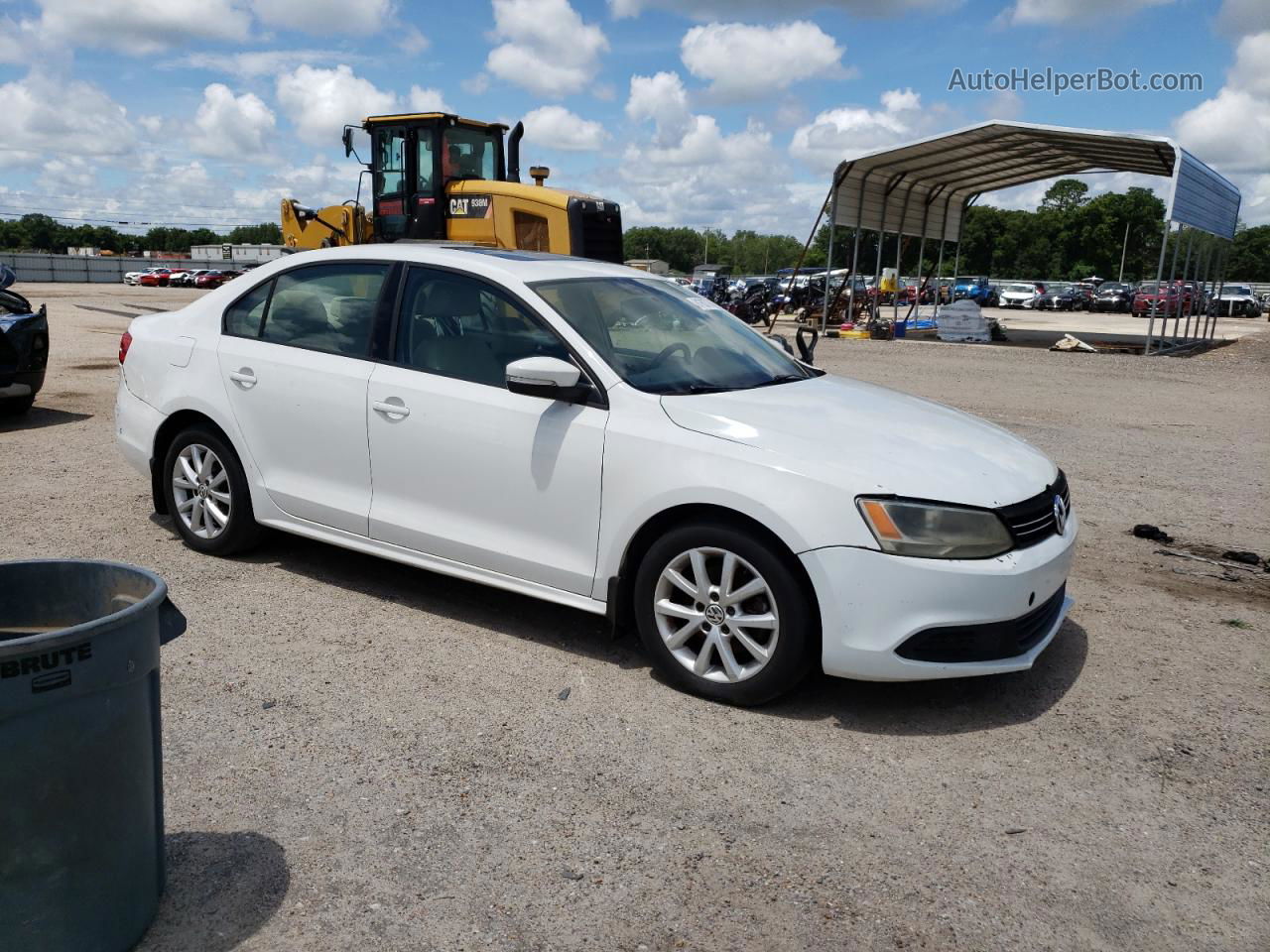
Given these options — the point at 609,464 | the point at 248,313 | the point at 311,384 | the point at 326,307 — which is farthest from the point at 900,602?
the point at 248,313

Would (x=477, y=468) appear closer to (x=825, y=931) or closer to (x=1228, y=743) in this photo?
(x=825, y=931)

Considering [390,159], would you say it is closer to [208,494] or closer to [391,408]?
[208,494]

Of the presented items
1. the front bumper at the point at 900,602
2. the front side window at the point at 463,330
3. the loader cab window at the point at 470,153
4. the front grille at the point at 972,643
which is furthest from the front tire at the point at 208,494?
the loader cab window at the point at 470,153

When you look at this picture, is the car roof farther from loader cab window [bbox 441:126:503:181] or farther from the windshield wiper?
loader cab window [bbox 441:126:503:181]

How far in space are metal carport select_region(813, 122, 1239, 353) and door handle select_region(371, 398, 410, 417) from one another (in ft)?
62.6

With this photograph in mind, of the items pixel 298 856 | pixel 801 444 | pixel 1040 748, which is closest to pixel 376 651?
pixel 298 856

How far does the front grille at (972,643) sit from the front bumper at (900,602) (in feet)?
0.06

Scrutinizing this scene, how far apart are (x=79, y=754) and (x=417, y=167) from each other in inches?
609

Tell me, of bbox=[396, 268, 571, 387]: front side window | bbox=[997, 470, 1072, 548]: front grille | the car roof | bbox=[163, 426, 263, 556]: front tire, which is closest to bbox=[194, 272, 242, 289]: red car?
bbox=[163, 426, 263, 556]: front tire

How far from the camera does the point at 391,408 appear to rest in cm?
468

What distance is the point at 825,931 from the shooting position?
2.70 meters

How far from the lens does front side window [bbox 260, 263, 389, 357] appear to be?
495cm

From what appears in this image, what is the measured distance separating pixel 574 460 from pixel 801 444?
90 centimetres

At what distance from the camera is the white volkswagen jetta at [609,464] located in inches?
146
